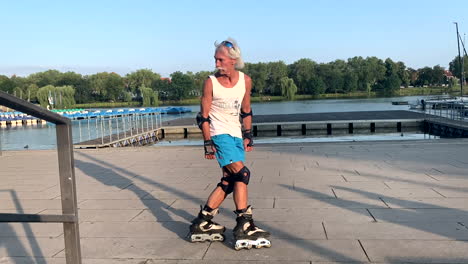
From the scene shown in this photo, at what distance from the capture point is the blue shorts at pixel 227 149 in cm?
352

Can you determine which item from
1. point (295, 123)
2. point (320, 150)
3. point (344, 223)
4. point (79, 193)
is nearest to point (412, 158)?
point (320, 150)

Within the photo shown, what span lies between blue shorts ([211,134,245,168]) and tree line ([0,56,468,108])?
91.9 m

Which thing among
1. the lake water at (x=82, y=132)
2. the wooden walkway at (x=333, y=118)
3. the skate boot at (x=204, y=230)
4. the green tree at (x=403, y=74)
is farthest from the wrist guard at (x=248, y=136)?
the green tree at (x=403, y=74)

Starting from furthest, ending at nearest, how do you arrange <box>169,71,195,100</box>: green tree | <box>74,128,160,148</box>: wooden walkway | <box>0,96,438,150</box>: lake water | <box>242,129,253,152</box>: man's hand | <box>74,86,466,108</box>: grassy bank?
<box>169,71,195,100</box>: green tree → <box>74,86,466,108</box>: grassy bank → <box>0,96,438,150</box>: lake water → <box>74,128,160,148</box>: wooden walkway → <box>242,129,253,152</box>: man's hand

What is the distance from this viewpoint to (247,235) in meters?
3.52

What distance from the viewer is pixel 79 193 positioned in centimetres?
616

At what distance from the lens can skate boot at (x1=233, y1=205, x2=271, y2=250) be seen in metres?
3.50

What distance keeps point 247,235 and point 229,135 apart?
86 cm

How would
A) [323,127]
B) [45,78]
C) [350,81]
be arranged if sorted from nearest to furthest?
[323,127] → [45,78] → [350,81]

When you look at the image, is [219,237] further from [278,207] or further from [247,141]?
[278,207]

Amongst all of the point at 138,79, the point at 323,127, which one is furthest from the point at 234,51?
the point at 138,79

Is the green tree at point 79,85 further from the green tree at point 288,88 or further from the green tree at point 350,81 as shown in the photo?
the green tree at point 350,81

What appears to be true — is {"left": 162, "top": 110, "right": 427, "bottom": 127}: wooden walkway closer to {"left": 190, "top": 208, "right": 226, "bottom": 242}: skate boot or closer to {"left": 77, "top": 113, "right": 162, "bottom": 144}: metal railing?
{"left": 77, "top": 113, "right": 162, "bottom": 144}: metal railing

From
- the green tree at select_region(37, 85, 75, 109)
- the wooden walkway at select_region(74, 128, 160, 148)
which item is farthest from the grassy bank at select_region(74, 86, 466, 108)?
the wooden walkway at select_region(74, 128, 160, 148)
